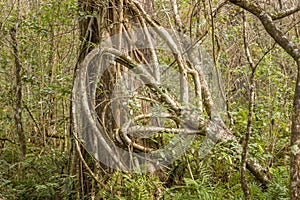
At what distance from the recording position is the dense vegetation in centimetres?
369

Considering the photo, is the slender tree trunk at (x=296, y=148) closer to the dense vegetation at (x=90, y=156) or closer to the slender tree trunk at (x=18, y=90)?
the dense vegetation at (x=90, y=156)

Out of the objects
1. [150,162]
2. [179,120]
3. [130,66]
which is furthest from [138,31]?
[150,162]

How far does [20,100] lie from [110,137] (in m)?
1.28

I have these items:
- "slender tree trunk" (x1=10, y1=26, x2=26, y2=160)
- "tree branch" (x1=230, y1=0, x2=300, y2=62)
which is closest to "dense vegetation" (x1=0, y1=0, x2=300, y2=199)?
"slender tree trunk" (x1=10, y1=26, x2=26, y2=160)

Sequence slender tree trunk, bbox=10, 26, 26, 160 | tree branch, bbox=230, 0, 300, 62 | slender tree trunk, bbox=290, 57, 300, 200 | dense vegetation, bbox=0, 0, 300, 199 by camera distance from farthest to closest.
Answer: slender tree trunk, bbox=10, 26, 26, 160, dense vegetation, bbox=0, 0, 300, 199, tree branch, bbox=230, 0, 300, 62, slender tree trunk, bbox=290, 57, 300, 200

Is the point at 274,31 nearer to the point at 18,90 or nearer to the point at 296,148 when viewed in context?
the point at 296,148

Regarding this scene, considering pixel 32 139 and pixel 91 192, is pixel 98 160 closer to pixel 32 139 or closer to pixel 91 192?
pixel 91 192

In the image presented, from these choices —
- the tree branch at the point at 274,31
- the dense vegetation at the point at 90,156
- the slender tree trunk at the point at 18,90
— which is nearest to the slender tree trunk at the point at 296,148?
the tree branch at the point at 274,31

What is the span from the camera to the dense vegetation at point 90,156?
369 cm

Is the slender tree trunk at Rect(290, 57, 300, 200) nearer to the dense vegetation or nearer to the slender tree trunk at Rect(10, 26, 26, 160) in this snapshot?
the dense vegetation

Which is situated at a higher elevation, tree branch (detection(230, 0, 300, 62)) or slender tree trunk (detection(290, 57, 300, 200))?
tree branch (detection(230, 0, 300, 62))

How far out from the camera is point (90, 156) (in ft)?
13.6

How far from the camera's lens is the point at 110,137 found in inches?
161

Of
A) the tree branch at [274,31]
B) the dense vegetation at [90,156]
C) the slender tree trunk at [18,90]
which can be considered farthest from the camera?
the slender tree trunk at [18,90]
